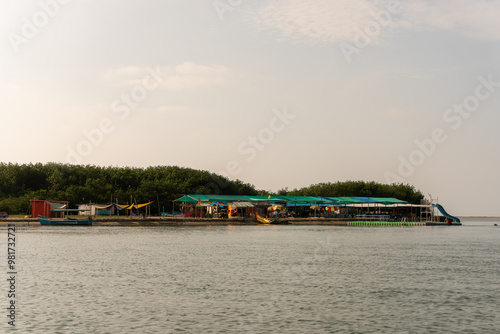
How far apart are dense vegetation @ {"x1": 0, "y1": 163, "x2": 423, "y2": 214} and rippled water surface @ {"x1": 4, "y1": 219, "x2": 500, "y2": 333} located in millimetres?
60857

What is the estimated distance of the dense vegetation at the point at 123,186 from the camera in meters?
101

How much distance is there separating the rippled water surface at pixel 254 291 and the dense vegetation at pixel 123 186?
60.9 meters

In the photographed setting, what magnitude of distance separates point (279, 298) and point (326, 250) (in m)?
22.1

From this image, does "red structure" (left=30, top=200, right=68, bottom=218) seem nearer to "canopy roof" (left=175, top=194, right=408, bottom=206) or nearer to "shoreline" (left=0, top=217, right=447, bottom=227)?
"shoreline" (left=0, top=217, right=447, bottom=227)

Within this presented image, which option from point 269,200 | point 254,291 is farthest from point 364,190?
point 254,291

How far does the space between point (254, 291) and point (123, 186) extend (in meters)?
93.0

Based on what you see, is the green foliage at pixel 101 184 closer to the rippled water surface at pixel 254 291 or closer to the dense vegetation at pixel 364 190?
the dense vegetation at pixel 364 190

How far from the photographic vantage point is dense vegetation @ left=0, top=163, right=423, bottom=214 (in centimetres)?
10138

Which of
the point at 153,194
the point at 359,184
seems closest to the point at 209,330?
the point at 153,194

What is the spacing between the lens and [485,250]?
46.9m

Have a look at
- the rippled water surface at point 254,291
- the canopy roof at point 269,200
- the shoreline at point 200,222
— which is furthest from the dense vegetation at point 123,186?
the rippled water surface at point 254,291

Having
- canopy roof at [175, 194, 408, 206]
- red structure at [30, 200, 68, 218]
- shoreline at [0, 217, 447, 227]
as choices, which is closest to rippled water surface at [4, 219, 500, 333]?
shoreline at [0, 217, 447, 227]

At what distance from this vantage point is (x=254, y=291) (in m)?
23.8

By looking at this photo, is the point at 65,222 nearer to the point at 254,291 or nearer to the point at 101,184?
the point at 101,184
